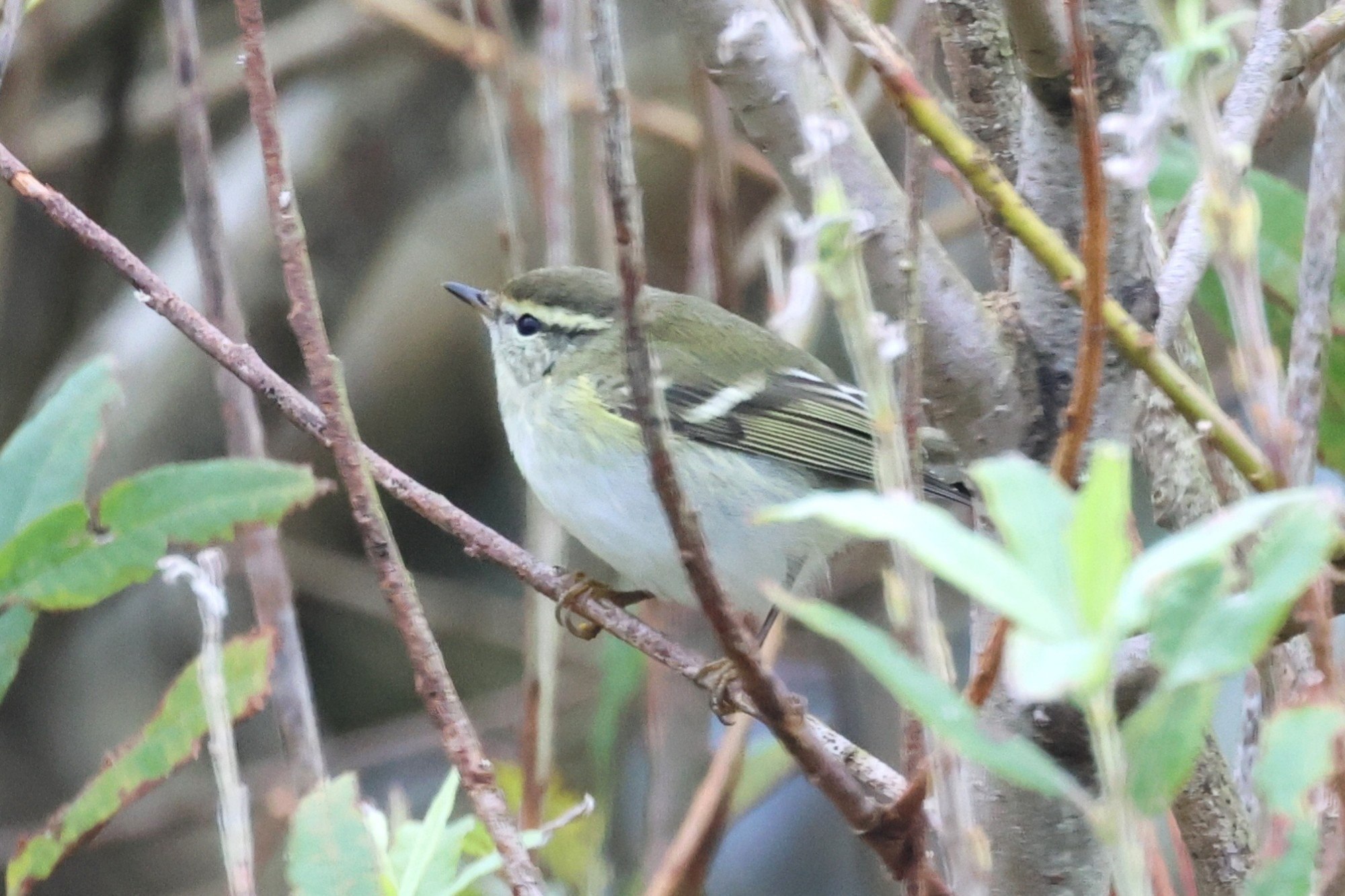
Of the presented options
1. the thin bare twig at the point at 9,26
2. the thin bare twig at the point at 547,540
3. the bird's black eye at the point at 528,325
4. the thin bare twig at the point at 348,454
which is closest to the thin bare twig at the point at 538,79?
the thin bare twig at the point at 547,540

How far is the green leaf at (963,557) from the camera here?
52 centimetres

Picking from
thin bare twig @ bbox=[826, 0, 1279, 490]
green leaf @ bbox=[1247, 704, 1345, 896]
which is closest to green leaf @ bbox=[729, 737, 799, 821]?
thin bare twig @ bbox=[826, 0, 1279, 490]

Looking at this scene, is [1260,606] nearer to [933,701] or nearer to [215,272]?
[933,701]

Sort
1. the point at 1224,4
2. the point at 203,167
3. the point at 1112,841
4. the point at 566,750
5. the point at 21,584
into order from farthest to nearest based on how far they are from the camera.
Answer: the point at 566,750, the point at 1224,4, the point at 203,167, the point at 21,584, the point at 1112,841

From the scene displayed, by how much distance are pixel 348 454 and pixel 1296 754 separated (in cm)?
67

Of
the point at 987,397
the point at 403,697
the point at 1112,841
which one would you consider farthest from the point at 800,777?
the point at 1112,841

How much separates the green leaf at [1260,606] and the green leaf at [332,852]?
534 millimetres

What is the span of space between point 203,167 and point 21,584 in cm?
73

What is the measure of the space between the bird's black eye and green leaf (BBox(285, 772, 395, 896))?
1562mm

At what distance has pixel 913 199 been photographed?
973 millimetres

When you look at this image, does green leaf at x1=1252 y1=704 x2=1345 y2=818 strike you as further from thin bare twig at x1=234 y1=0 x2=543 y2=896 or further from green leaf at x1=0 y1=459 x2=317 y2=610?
green leaf at x1=0 y1=459 x2=317 y2=610

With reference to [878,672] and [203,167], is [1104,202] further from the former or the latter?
[203,167]

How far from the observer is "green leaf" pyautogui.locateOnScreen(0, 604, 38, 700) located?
1140 mm

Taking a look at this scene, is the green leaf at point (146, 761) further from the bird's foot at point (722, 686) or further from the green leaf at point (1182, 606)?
the green leaf at point (1182, 606)
